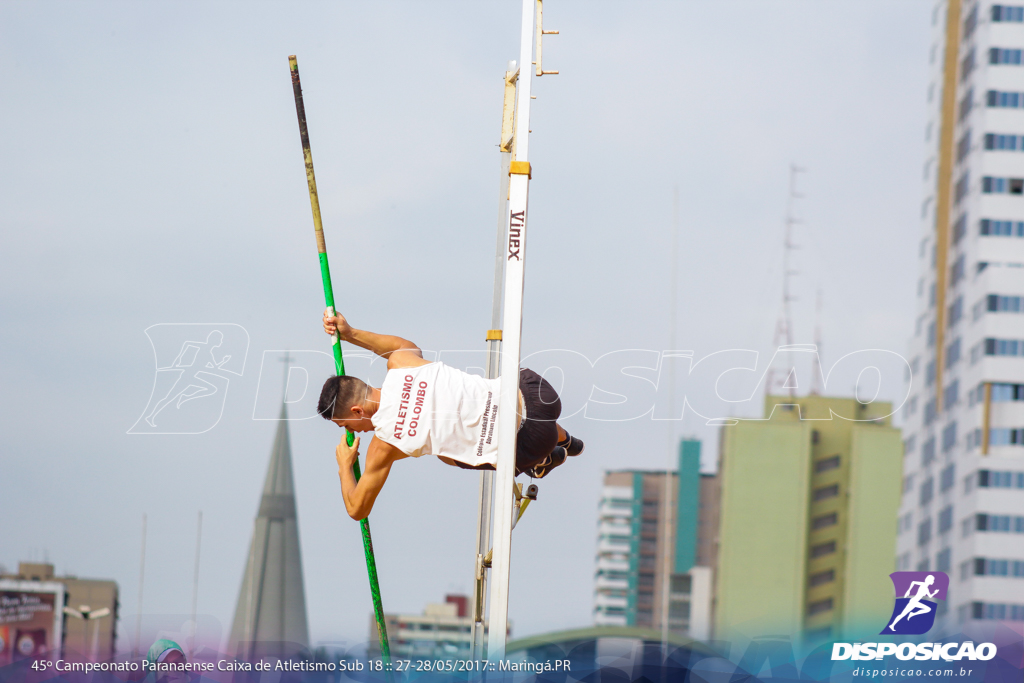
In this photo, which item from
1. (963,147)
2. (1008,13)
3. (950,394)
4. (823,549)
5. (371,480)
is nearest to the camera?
(371,480)

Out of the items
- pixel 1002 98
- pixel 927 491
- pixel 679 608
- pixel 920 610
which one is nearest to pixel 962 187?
pixel 1002 98

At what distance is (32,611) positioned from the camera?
59156mm

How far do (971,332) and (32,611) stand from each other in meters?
47.6

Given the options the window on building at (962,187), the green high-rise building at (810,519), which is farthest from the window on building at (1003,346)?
the green high-rise building at (810,519)

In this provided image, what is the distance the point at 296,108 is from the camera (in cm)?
654

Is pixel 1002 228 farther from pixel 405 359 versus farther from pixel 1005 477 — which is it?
pixel 405 359

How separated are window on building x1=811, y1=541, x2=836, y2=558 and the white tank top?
75832 millimetres

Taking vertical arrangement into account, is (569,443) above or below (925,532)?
above

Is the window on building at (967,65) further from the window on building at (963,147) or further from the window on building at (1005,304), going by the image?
the window on building at (1005,304)

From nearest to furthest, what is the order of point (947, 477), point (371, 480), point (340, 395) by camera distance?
point (340, 395) < point (371, 480) < point (947, 477)

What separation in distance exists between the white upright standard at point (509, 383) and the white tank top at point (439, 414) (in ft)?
0.41

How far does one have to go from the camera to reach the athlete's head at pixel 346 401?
19.7 feet

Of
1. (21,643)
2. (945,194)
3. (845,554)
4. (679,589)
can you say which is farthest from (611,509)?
(21,643)

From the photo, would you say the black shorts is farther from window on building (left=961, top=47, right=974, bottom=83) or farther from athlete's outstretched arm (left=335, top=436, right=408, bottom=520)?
window on building (left=961, top=47, right=974, bottom=83)
